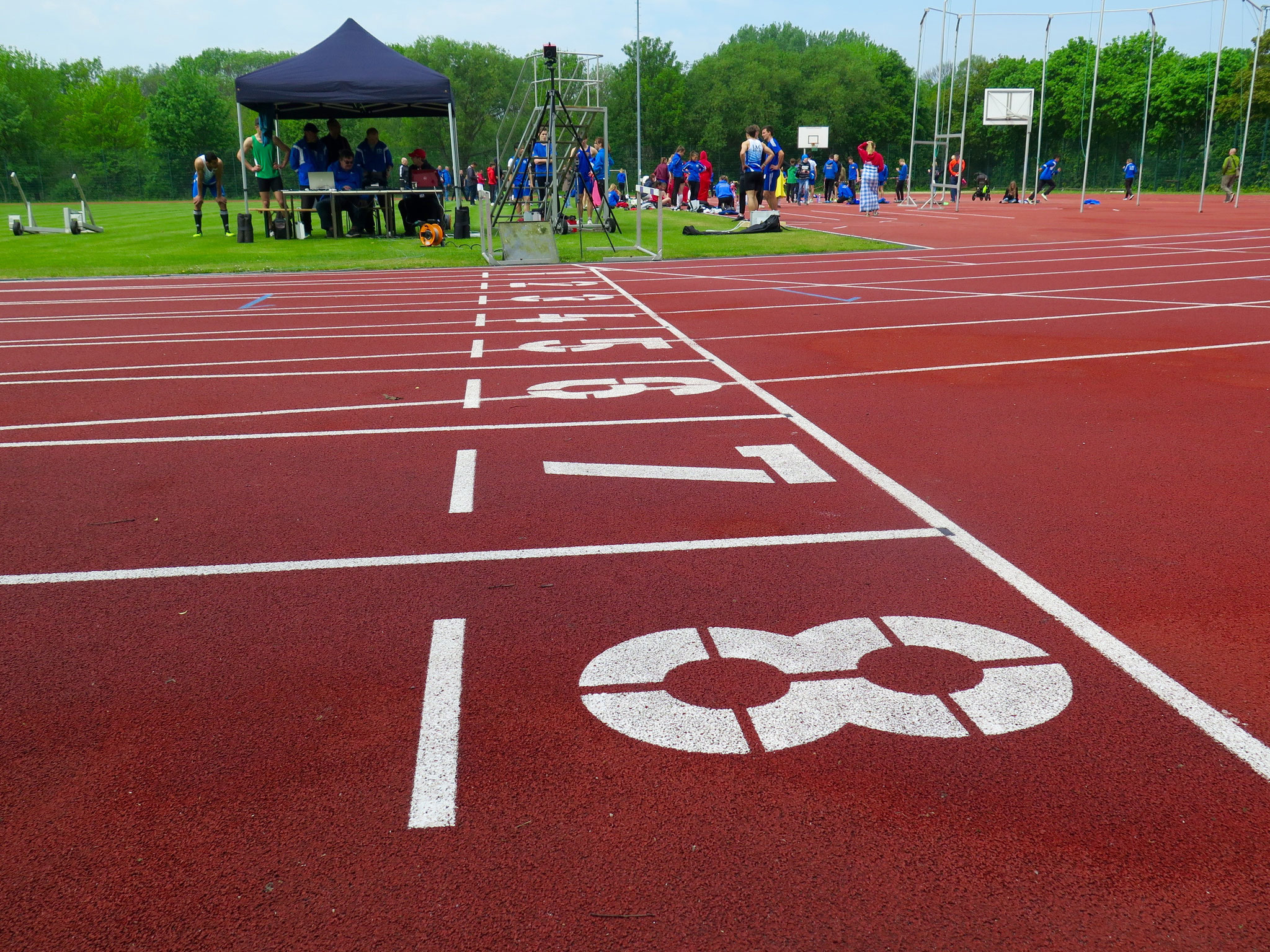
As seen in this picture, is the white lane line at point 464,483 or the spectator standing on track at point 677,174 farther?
the spectator standing on track at point 677,174

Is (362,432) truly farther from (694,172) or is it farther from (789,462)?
(694,172)

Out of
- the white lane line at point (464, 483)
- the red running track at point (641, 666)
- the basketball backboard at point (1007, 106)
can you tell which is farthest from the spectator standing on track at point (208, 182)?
the basketball backboard at point (1007, 106)

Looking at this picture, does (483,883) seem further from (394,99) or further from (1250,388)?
(394,99)

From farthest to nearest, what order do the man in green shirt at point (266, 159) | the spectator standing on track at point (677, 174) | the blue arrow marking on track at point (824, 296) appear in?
1. the spectator standing on track at point (677, 174)
2. the man in green shirt at point (266, 159)
3. the blue arrow marking on track at point (824, 296)

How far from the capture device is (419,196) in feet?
81.7

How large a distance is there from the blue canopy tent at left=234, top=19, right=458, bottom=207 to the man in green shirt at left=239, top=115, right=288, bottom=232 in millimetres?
542

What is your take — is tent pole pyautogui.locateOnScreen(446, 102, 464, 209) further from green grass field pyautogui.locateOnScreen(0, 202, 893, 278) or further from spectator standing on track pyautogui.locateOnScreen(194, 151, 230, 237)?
spectator standing on track pyautogui.locateOnScreen(194, 151, 230, 237)

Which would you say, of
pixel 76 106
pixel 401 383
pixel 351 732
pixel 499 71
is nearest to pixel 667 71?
pixel 499 71

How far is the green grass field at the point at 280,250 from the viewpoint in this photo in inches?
706

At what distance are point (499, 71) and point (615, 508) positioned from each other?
9286 cm

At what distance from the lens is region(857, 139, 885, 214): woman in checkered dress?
3322 cm

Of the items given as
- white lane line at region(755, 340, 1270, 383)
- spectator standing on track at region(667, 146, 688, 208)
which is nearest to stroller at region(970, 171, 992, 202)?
spectator standing on track at region(667, 146, 688, 208)

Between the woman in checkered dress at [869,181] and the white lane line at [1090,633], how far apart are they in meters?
29.1

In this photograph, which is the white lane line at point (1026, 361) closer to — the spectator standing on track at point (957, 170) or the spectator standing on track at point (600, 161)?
the spectator standing on track at point (600, 161)
